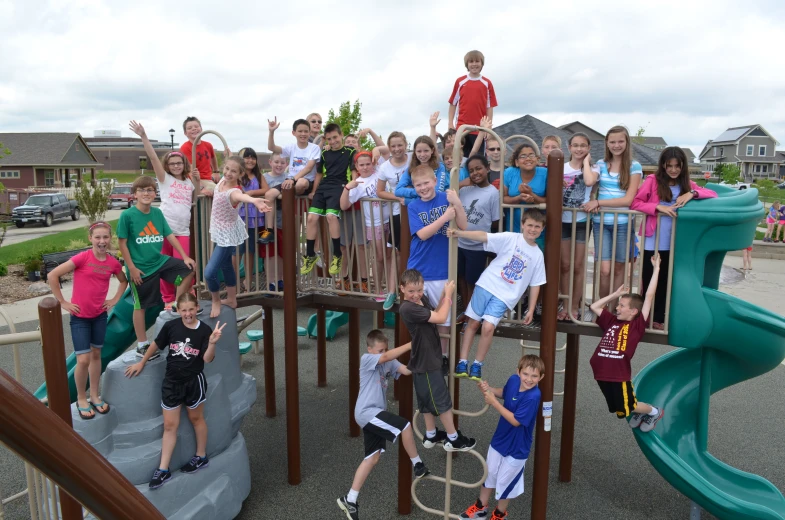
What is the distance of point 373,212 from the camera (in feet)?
21.0

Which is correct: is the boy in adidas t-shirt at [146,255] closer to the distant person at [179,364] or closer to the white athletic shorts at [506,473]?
the distant person at [179,364]

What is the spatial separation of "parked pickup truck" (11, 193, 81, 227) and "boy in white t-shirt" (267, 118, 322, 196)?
92.7 ft

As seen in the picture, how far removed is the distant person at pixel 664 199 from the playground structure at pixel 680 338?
10 cm

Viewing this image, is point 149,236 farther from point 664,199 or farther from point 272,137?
point 664,199

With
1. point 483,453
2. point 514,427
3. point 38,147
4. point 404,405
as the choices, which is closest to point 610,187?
point 514,427

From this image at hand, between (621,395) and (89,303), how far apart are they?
4895 mm

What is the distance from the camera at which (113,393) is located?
5574 millimetres

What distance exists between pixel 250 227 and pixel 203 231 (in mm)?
546

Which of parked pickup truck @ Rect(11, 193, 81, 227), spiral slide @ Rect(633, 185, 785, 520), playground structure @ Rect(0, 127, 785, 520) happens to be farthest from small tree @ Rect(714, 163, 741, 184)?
spiral slide @ Rect(633, 185, 785, 520)

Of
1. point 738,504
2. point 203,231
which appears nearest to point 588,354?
point 738,504

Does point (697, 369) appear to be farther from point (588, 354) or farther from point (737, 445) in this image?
point (588, 354)

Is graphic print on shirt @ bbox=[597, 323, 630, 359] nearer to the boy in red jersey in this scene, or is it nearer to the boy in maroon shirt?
the boy in maroon shirt

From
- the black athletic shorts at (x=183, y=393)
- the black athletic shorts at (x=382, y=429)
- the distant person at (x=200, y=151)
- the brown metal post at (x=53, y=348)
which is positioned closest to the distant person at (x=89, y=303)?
the black athletic shorts at (x=183, y=393)

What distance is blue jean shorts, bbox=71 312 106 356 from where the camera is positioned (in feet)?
18.1
